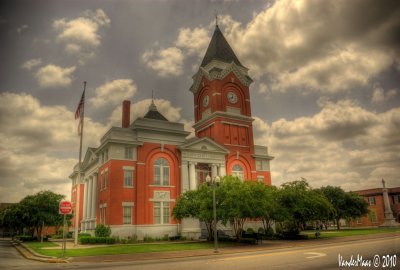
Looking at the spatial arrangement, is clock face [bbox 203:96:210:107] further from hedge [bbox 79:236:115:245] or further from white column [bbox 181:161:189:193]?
hedge [bbox 79:236:115:245]

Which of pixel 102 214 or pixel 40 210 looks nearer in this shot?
pixel 102 214

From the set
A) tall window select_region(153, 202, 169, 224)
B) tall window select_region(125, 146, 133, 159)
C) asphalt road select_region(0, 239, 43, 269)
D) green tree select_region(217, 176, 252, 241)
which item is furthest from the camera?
tall window select_region(125, 146, 133, 159)

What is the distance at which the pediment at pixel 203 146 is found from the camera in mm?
44969

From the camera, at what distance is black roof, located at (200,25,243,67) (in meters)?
55.1

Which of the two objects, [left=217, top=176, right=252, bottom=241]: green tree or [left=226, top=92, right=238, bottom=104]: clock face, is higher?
[left=226, top=92, right=238, bottom=104]: clock face

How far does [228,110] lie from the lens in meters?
52.4

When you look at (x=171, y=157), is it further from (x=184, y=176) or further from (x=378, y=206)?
(x=378, y=206)

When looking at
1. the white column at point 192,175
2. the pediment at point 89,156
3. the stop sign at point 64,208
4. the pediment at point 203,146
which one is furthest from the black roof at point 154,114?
the stop sign at point 64,208

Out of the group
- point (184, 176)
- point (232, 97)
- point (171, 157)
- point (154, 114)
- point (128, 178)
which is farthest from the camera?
point (232, 97)

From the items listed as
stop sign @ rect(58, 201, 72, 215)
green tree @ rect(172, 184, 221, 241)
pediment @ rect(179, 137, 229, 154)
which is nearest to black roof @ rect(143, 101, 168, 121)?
pediment @ rect(179, 137, 229, 154)

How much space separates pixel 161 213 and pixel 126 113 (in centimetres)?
1616

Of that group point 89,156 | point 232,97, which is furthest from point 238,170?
point 89,156

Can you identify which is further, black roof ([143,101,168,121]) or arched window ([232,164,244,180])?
arched window ([232,164,244,180])

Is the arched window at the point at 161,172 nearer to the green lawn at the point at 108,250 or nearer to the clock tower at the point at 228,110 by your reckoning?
the clock tower at the point at 228,110
